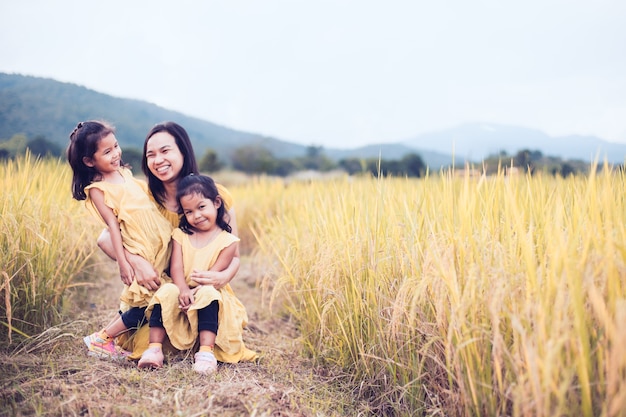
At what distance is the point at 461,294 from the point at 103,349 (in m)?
1.76

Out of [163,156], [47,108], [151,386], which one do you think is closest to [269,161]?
[47,108]

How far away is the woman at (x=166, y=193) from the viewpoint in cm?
224

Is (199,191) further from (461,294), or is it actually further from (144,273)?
(461,294)

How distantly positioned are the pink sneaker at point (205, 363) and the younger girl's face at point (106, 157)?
1.06 metres

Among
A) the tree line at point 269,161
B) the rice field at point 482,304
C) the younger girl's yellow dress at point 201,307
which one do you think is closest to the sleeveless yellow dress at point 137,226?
the younger girl's yellow dress at point 201,307

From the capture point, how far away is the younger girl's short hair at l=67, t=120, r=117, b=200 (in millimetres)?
2248

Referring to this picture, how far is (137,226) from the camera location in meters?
2.29

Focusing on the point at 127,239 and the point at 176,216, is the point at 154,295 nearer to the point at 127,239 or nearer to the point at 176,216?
the point at 127,239

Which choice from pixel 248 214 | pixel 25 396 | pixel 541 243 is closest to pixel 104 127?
pixel 25 396

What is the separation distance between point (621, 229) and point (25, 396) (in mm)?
2158

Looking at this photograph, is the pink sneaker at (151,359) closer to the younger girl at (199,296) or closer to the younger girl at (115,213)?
the younger girl at (199,296)

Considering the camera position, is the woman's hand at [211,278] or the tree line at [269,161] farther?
the tree line at [269,161]

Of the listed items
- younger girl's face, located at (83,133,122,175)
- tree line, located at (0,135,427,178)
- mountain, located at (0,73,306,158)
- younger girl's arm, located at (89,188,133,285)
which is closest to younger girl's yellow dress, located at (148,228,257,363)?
younger girl's arm, located at (89,188,133,285)

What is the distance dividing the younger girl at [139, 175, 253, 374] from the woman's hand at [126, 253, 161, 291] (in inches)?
3.8
